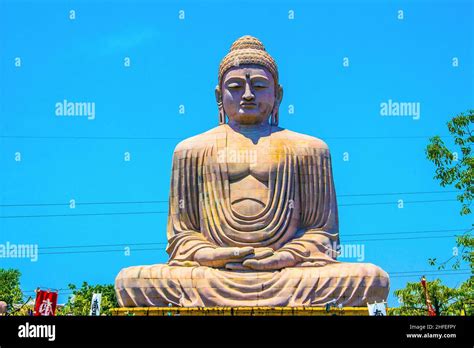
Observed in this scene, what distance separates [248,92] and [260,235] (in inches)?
112

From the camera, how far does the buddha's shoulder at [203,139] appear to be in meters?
22.9

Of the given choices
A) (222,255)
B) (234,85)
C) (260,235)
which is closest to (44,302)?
(222,255)

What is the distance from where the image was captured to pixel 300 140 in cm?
2303

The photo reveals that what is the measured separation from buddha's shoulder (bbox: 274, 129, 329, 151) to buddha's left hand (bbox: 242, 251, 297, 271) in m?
2.45

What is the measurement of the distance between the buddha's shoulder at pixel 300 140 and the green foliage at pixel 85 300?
17195 mm

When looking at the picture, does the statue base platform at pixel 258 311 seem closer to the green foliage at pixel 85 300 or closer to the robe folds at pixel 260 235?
the robe folds at pixel 260 235

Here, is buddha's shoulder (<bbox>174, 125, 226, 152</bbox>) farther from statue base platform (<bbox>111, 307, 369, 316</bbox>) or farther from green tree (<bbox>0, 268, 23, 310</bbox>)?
green tree (<bbox>0, 268, 23, 310</bbox>)

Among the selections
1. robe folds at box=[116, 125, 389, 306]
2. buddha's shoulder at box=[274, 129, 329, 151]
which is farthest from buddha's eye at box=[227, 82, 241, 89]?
buddha's shoulder at box=[274, 129, 329, 151]

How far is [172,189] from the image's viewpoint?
23.1m

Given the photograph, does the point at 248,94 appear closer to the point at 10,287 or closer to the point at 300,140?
the point at 300,140

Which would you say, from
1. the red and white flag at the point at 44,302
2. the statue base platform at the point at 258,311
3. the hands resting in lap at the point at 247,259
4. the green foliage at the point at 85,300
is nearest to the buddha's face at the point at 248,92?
the hands resting in lap at the point at 247,259
